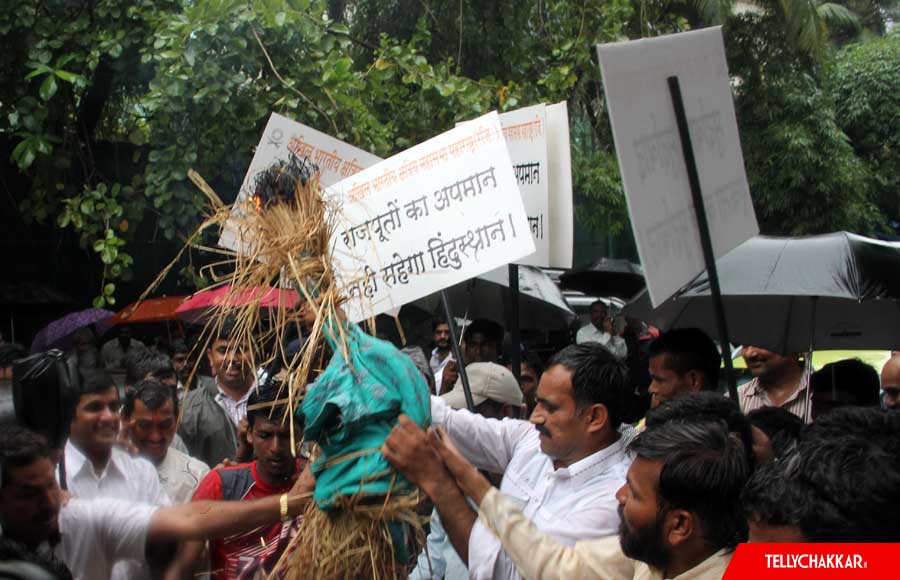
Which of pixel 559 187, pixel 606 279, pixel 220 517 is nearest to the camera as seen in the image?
pixel 220 517

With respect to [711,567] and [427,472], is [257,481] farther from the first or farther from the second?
[711,567]

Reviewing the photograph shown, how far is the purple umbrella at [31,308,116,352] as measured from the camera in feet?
28.0

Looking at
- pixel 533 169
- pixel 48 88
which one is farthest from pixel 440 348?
pixel 533 169

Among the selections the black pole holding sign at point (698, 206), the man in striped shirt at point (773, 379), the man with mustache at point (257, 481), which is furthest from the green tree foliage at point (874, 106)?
the man with mustache at point (257, 481)

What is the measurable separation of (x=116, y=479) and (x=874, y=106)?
21883mm

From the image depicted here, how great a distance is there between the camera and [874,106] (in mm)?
22062

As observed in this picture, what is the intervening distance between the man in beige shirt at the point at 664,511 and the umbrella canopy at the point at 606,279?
32.4ft

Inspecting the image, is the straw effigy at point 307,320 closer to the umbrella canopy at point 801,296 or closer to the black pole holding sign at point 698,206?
the black pole holding sign at point 698,206

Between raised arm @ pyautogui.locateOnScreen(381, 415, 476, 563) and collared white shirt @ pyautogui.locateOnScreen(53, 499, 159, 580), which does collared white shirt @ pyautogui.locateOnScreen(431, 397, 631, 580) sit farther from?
collared white shirt @ pyautogui.locateOnScreen(53, 499, 159, 580)

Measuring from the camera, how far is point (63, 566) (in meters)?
2.06

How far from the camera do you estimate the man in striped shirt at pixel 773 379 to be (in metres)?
5.25

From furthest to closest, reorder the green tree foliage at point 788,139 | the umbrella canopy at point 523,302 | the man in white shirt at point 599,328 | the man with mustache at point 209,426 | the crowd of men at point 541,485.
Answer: the green tree foliage at point 788,139 → the man in white shirt at point 599,328 → the umbrella canopy at point 523,302 → the man with mustache at point 209,426 → the crowd of men at point 541,485

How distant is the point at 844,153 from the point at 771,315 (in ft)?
48.5

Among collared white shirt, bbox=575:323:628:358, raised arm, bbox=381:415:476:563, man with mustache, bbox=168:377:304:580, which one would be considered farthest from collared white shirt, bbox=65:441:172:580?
collared white shirt, bbox=575:323:628:358
